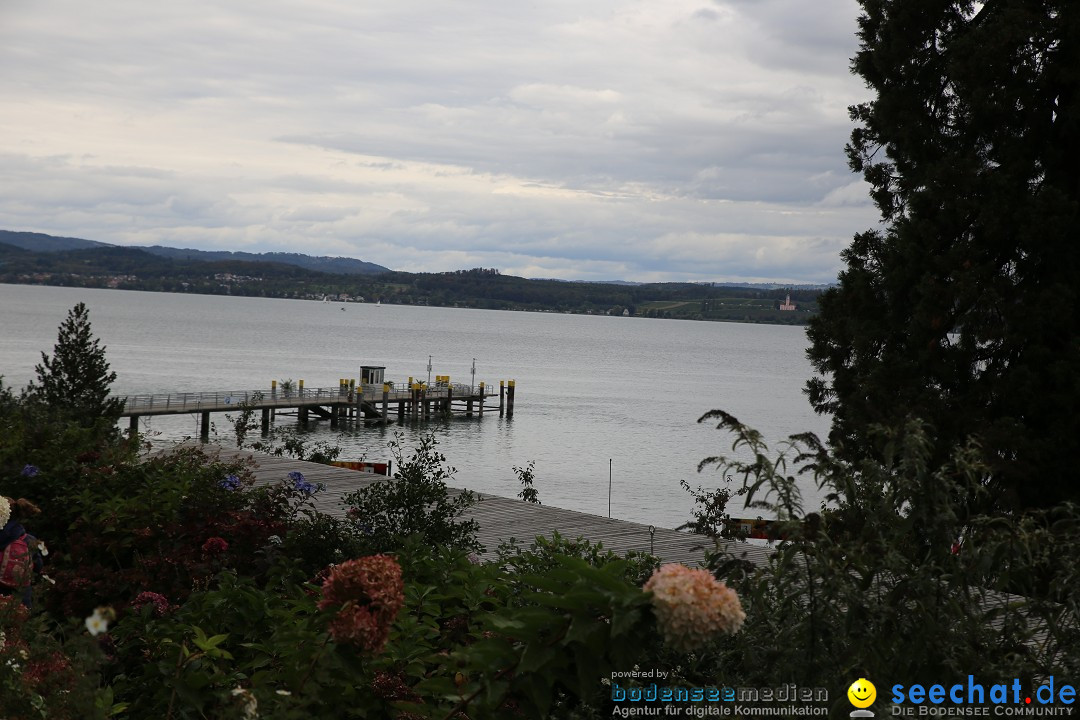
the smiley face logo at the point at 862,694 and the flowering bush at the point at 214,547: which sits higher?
the smiley face logo at the point at 862,694

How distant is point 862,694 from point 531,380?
83.3 metres

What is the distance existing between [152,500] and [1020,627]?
5.10m

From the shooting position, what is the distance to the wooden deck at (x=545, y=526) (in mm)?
8188

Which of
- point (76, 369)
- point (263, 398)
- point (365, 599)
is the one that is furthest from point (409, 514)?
point (263, 398)

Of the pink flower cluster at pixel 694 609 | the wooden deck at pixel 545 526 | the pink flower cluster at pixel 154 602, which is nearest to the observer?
the pink flower cluster at pixel 694 609

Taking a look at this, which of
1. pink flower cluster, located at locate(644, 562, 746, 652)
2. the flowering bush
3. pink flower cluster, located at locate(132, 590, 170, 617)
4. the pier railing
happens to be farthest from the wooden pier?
pink flower cluster, located at locate(644, 562, 746, 652)

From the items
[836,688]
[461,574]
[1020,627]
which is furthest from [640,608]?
[461,574]

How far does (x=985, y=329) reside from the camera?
447 inches

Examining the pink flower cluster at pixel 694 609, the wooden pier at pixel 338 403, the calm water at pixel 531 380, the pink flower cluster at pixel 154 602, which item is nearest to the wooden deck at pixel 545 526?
the calm water at pixel 531 380

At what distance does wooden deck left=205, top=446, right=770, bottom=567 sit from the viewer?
8.19 metres

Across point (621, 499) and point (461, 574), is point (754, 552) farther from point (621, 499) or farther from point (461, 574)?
point (621, 499)

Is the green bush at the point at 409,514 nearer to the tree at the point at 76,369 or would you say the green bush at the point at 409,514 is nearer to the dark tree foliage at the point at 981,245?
the dark tree foliage at the point at 981,245

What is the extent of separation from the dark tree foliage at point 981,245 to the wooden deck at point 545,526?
3.07 metres

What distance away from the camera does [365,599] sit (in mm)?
2799
